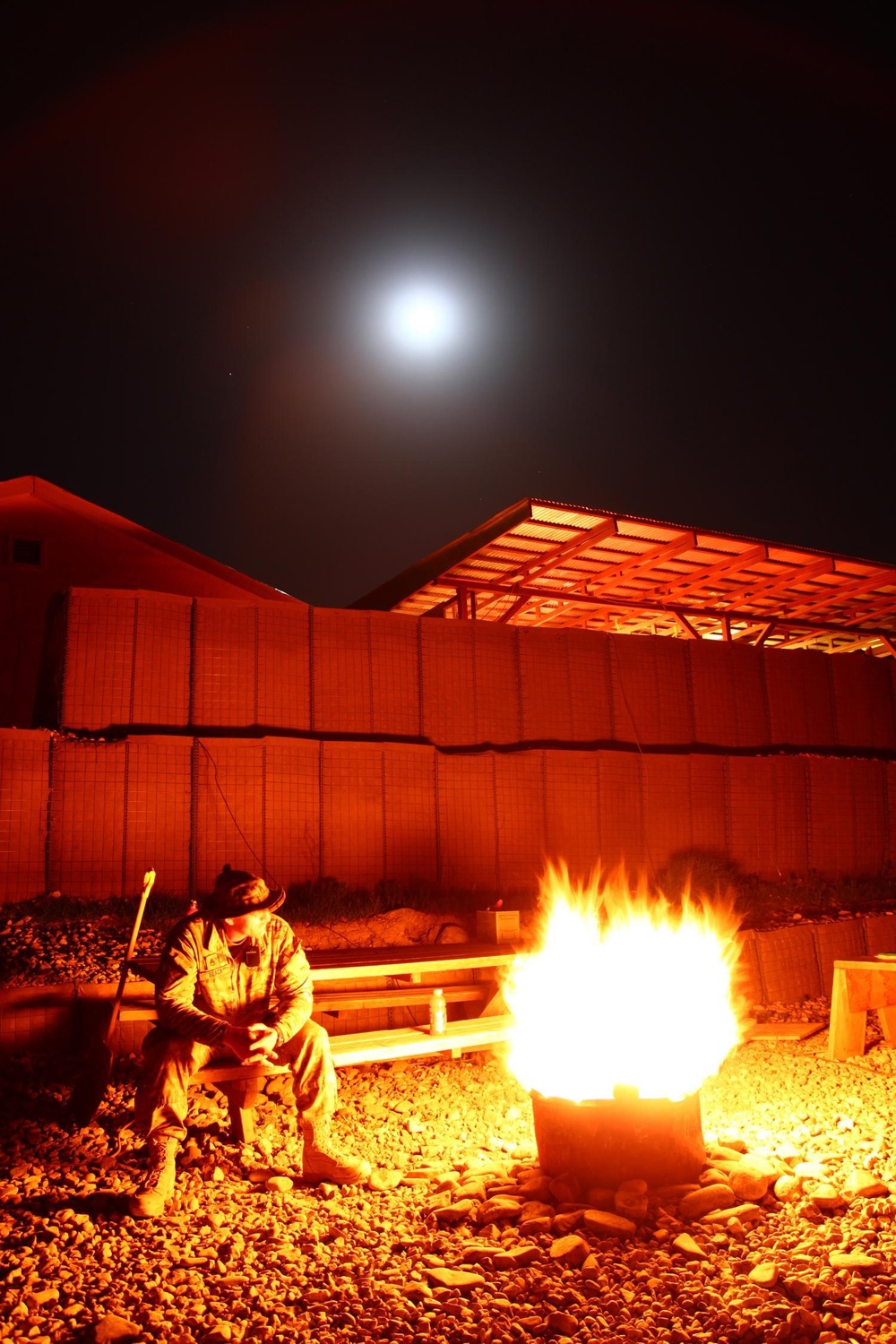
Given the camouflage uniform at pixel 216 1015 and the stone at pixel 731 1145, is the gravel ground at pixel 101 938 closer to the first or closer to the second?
the camouflage uniform at pixel 216 1015

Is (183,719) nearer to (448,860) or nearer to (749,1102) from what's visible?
(448,860)

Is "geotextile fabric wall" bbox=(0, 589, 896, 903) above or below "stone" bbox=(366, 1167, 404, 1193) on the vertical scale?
above

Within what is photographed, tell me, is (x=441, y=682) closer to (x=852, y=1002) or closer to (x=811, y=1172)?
(x=852, y=1002)

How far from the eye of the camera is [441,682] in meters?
9.38

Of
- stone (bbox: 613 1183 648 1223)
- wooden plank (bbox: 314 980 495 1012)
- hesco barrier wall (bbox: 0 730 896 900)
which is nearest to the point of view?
stone (bbox: 613 1183 648 1223)

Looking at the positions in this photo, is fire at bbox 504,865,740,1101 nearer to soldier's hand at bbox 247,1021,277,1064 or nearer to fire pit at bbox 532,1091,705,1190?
fire pit at bbox 532,1091,705,1190

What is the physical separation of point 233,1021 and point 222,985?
210 mm

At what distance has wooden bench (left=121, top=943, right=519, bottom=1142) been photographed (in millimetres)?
5152

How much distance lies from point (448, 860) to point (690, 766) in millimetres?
2864

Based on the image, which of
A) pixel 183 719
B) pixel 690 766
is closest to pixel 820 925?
pixel 690 766

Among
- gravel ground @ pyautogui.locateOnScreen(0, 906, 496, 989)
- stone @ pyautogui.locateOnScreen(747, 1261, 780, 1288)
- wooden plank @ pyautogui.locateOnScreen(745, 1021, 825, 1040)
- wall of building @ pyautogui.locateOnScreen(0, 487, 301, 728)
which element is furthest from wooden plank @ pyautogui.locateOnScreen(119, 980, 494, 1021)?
wall of building @ pyautogui.locateOnScreen(0, 487, 301, 728)

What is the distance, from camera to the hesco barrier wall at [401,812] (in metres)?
7.56

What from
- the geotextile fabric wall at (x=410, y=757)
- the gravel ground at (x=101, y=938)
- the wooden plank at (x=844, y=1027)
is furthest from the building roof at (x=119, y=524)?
the wooden plank at (x=844, y=1027)

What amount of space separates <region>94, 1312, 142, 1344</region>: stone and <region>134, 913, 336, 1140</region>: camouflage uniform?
3.99 feet
